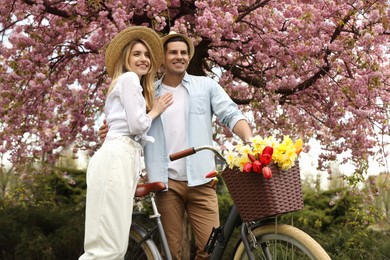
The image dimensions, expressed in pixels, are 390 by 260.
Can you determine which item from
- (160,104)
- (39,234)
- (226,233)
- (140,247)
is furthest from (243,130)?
(39,234)

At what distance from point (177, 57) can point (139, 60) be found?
31cm

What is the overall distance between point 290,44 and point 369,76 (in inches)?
30.4

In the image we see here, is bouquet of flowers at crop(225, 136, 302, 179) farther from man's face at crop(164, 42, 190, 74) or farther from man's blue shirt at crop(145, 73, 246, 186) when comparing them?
man's face at crop(164, 42, 190, 74)

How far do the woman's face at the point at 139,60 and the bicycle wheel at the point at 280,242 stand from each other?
120 centimetres

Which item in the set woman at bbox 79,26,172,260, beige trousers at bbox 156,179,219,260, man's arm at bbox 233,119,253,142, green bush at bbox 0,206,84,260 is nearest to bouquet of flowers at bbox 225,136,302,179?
man's arm at bbox 233,119,253,142

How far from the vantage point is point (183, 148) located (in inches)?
159

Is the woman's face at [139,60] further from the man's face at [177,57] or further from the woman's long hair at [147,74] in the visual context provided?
the man's face at [177,57]

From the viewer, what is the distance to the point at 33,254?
22.1ft

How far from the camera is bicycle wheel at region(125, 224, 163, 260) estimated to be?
3914mm

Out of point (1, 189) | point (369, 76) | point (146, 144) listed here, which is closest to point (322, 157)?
point (369, 76)

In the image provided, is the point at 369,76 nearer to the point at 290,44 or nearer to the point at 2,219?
the point at 290,44

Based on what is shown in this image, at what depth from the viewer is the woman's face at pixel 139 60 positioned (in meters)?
3.84

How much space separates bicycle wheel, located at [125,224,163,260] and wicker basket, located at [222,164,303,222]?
0.90 metres

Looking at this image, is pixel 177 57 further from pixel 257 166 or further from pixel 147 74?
pixel 257 166
